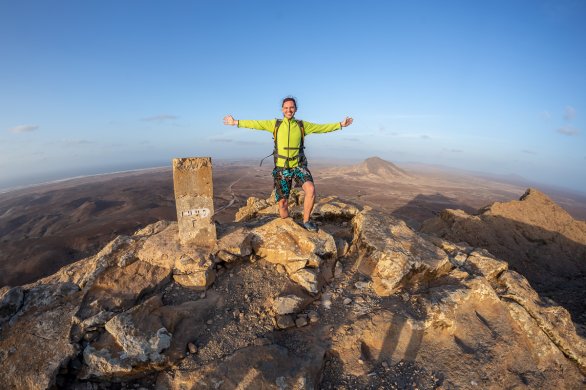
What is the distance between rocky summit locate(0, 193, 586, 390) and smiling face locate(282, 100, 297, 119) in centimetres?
244

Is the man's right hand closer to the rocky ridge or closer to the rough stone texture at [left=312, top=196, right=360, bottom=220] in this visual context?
the rough stone texture at [left=312, top=196, right=360, bottom=220]

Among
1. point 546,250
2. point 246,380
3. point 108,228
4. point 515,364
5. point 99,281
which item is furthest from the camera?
point 108,228

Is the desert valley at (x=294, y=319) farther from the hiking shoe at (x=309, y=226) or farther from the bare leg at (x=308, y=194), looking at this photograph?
the bare leg at (x=308, y=194)

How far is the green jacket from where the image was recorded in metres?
5.71

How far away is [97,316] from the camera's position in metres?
4.11

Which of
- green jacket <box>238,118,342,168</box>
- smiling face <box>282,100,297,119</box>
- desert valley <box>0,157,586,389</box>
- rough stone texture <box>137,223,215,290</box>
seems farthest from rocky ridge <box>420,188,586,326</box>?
rough stone texture <box>137,223,215,290</box>

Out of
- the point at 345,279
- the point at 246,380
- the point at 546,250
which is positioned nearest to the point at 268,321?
the point at 246,380

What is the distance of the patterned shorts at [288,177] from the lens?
5973mm

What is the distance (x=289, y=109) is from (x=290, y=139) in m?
0.62

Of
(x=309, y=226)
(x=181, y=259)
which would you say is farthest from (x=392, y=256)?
(x=181, y=259)

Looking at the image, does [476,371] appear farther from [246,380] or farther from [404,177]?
[404,177]

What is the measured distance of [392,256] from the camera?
18.9 feet

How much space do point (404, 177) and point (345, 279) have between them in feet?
229

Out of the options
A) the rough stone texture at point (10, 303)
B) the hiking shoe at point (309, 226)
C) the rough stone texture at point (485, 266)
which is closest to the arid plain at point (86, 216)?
the rough stone texture at point (485, 266)
